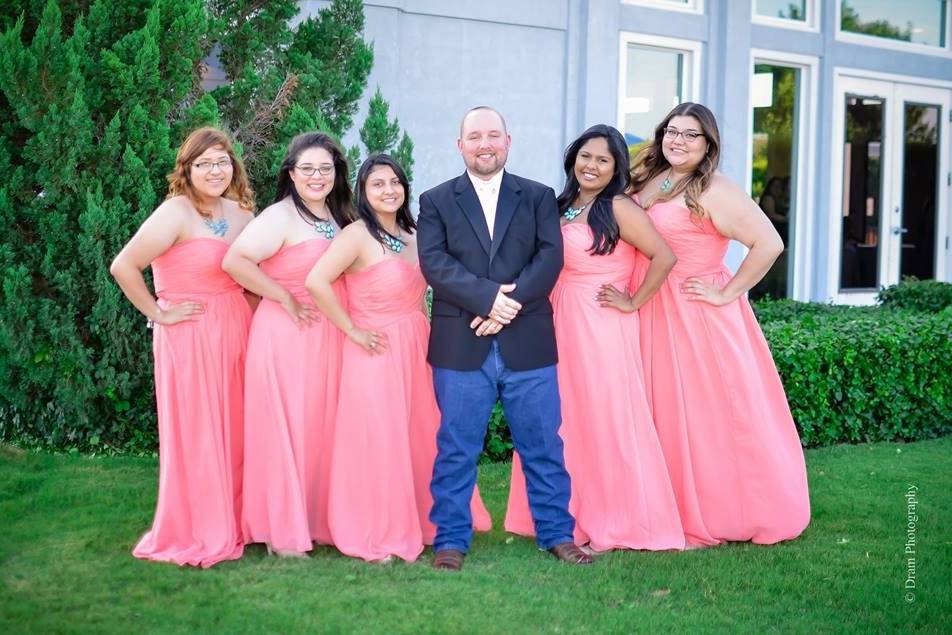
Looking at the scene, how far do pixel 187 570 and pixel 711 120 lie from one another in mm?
3161

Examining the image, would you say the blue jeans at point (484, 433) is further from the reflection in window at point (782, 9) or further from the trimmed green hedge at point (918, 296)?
the reflection in window at point (782, 9)

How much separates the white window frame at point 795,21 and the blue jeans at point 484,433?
311 inches

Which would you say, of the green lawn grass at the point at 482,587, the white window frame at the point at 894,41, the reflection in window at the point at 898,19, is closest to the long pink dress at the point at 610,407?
the green lawn grass at the point at 482,587

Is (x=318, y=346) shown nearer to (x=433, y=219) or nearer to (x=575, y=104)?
(x=433, y=219)

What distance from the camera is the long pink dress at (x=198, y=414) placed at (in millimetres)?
4723

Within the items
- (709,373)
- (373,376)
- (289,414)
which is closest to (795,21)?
(709,373)

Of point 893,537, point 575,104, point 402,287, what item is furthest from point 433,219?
point 575,104

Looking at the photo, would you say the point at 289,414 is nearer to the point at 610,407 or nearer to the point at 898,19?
the point at 610,407

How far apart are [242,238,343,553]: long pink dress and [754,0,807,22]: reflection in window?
8.24 meters

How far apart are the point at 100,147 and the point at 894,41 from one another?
9.88 m

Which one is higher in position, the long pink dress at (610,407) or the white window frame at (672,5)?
the white window frame at (672,5)

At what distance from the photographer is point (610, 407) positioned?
15.9ft

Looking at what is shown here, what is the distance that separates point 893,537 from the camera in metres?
5.25

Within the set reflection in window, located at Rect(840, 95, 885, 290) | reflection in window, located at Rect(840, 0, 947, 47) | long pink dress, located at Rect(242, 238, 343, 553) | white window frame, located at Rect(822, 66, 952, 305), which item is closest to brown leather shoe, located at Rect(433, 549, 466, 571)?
long pink dress, located at Rect(242, 238, 343, 553)
